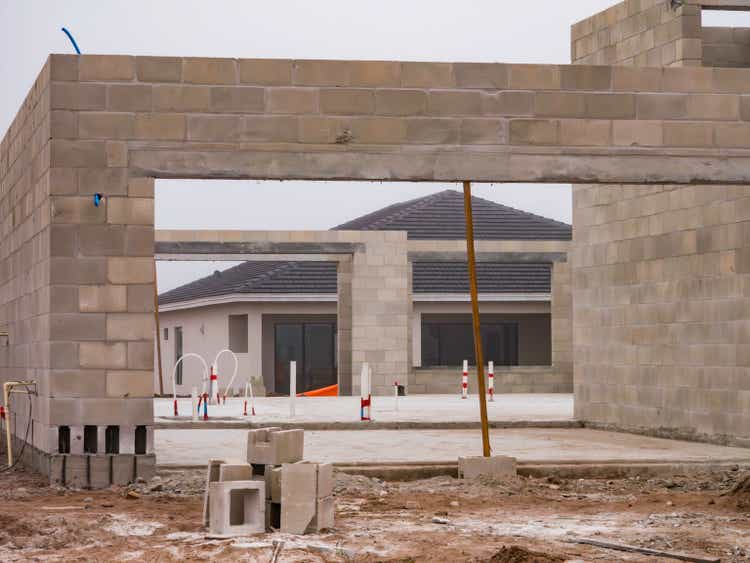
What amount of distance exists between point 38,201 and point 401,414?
10745 millimetres

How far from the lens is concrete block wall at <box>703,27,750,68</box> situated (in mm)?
18406

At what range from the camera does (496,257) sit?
109ft

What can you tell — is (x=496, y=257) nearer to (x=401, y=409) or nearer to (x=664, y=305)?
(x=401, y=409)

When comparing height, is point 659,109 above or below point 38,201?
above

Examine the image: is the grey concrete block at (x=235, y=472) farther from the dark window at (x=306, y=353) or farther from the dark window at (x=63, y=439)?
the dark window at (x=306, y=353)

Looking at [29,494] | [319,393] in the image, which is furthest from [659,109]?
[319,393]

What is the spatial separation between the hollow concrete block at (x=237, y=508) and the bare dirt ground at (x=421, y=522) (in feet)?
0.58

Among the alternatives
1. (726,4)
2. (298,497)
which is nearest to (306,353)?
(726,4)

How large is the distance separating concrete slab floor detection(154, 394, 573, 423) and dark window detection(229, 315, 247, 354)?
8.62 m

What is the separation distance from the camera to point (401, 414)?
926 inches

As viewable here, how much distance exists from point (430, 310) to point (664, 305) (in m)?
19.5

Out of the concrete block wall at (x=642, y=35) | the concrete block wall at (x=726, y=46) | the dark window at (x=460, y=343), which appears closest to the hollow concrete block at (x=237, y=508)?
the concrete block wall at (x=642, y=35)

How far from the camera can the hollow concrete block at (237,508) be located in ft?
34.3

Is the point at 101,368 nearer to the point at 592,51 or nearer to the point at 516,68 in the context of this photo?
the point at 516,68
